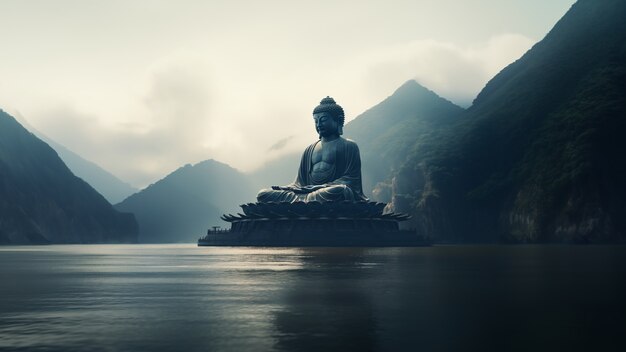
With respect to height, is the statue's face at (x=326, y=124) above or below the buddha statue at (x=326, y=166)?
above

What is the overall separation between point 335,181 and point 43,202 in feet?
286

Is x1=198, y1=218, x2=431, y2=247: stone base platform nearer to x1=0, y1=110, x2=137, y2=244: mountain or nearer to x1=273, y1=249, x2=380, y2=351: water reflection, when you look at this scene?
x1=273, y1=249, x2=380, y2=351: water reflection

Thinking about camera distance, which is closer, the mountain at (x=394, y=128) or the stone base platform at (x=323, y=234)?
the stone base platform at (x=323, y=234)

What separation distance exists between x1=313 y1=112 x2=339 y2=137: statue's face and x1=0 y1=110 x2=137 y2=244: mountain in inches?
2883

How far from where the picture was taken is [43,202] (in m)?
136

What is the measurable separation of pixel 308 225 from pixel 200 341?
5450cm

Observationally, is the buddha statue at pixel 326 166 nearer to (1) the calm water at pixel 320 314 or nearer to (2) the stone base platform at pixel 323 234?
(2) the stone base platform at pixel 323 234

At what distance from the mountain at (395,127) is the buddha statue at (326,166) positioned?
5519 cm

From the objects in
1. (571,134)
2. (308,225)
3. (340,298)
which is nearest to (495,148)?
(571,134)

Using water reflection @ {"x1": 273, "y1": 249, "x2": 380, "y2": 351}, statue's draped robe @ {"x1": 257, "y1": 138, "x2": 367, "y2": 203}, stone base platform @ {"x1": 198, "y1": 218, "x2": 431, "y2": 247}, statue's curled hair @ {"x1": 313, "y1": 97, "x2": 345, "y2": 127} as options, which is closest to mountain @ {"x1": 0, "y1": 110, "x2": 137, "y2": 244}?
statue's draped robe @ {"x1": 257, "y1": 138, "x2": 367, "y2": 203}

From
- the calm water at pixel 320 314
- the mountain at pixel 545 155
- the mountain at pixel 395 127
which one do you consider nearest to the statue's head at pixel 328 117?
the mountain at pixel 545 155

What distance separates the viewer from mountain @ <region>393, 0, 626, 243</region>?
273ft

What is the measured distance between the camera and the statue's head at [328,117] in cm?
7169

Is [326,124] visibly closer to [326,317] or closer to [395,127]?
[326,317]
